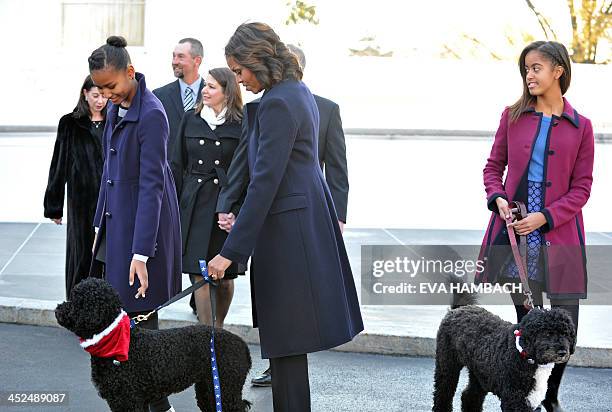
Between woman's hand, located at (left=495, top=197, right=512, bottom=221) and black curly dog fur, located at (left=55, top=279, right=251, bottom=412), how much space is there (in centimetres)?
156

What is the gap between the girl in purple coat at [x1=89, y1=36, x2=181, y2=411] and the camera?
Result: 4.99 m

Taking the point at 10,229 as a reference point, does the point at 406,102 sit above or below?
above

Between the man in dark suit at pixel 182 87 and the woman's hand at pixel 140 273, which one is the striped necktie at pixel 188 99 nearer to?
the man in dark suit at pixel 182 87

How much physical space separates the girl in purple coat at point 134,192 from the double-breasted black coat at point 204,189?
62.6 inches

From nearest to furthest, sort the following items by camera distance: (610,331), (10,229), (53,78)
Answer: (610,331)
(10,229)
(53,78)

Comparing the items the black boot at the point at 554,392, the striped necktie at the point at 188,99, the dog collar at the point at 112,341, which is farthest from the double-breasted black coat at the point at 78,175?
the black boot at the point at 554,392

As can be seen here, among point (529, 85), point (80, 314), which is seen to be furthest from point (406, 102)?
point (80, 314)

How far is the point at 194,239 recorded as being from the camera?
272 inches

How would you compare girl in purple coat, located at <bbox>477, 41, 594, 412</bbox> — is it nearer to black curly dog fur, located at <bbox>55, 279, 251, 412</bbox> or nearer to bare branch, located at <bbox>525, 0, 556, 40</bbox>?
black curly dog fur, located at <bbox>55, 279, 251, 412</bbox>

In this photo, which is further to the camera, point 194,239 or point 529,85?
point 194,239

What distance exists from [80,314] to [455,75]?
19.6 meters

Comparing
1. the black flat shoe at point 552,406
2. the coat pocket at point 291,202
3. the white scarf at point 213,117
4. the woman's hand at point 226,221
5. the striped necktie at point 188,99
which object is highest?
the striped necktie at point 188,99

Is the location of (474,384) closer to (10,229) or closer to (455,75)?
(10,229)

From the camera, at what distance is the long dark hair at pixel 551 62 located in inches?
218
